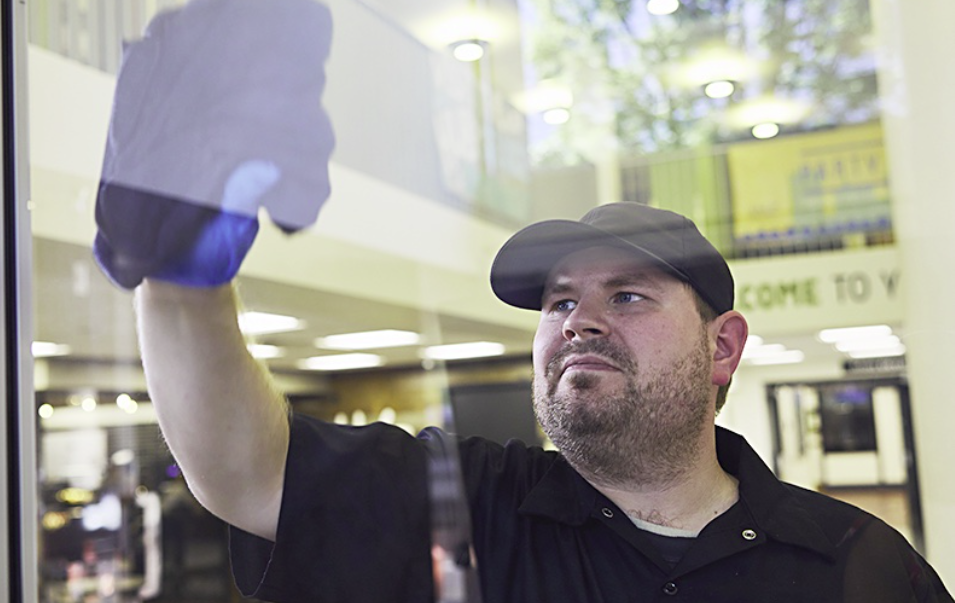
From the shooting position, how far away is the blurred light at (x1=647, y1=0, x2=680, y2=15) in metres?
1.02

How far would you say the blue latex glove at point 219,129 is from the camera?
1.06 metres

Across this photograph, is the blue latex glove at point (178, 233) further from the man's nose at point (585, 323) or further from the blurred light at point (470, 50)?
the man's nose at point (585, 323)

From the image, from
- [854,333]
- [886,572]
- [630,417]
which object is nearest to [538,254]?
[630,417]

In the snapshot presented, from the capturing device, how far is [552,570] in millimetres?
948

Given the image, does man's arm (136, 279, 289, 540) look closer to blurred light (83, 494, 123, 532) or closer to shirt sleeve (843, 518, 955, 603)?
shirt sleeve (843, 518, 955, 603)

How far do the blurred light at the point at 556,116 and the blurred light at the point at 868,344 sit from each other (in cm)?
33

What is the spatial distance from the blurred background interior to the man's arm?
0.07 meters

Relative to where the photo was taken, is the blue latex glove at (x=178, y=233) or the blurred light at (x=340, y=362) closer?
the blue latex glove at (x=178, y=233)

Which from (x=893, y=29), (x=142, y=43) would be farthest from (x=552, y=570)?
(x=142, y=43)

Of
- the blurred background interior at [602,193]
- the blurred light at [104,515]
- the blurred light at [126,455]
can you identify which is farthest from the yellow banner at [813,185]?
the blurred light at [104,515]

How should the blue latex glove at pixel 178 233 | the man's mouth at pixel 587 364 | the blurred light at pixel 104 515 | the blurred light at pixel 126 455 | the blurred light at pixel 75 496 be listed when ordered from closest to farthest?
the man's mouth at pixel 587 364
the blue latex glove at pixel 178 233
the blurred light at pixel 126 455
the blurred light at pixel 75 496
the blurred light at pixel 104 515

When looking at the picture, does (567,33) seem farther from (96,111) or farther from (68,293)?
(68,293)

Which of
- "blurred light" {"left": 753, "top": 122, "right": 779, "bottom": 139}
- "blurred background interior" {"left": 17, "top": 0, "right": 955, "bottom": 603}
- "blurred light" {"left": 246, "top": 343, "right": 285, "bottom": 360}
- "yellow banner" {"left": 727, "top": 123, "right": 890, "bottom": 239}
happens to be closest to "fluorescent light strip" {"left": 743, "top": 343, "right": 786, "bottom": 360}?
"blurred background interior" {"left": 17, "top": 0, "right": 955, "bottom": 603}

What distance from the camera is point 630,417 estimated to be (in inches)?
34.5
